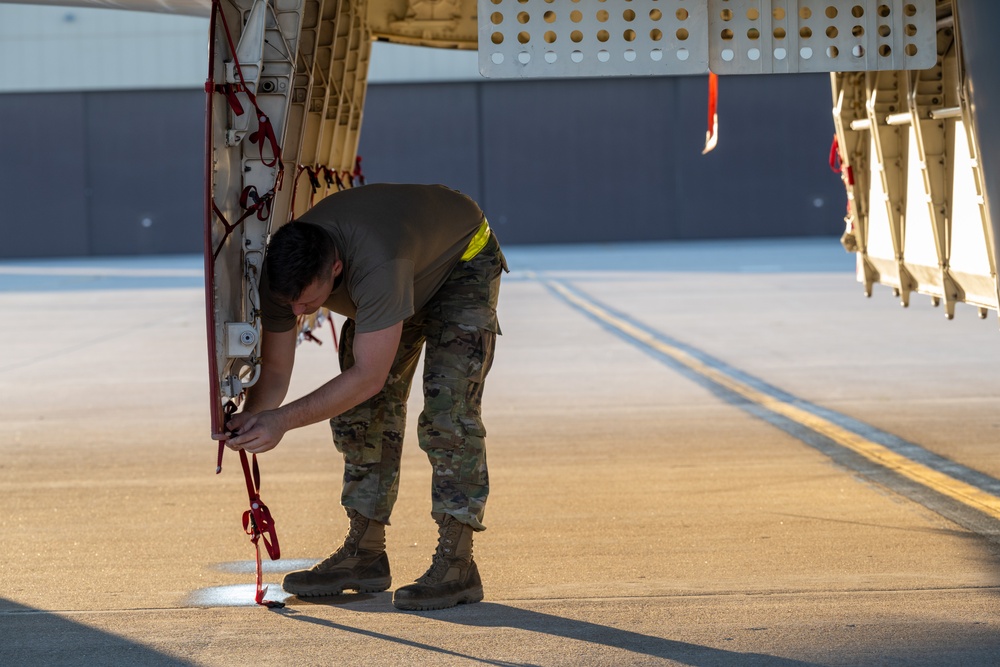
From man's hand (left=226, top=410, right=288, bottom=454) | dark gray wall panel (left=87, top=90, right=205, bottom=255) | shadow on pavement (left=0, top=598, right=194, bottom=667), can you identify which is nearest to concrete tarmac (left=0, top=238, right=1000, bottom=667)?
shadow on pavement (left=0, top=598, right=194, bottom=667)

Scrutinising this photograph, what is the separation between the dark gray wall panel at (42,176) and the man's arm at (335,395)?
32.5 metres

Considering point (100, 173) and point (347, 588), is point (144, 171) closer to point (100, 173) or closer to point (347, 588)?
point (100, 173)

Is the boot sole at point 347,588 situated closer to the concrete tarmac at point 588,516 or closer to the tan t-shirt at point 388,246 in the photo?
the concrete tarmac at point 588,516

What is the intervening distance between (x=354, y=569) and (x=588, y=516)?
136 cm

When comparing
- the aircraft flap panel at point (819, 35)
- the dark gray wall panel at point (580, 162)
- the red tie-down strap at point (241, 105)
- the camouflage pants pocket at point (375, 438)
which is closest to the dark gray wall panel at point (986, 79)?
the aircraft flap panel at point (819, 35)

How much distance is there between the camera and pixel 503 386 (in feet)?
31.4

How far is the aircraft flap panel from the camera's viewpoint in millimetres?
4105

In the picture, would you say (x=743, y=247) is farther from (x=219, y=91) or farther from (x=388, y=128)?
(x=219, y=91)

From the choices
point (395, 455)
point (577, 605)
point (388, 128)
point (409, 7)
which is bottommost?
point (577, 605)

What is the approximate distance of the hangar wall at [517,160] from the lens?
34031 millimetres

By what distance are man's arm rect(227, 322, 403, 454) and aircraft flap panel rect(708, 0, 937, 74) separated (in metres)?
1.43

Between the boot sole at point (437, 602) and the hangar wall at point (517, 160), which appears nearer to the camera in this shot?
the boot sole at point (437, 602)

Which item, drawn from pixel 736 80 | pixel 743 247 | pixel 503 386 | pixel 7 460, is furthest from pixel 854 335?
pixel 736 80

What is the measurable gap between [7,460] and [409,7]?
3306 mm
